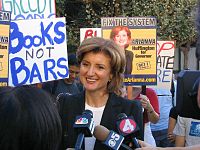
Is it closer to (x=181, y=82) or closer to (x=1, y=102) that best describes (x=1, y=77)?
(x=181, y=82)

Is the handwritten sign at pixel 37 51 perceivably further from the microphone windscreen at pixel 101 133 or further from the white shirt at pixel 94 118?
the microphone windscreen at pixel 101 133

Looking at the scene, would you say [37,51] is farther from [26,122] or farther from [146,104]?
[26,122]

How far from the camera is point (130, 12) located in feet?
50.7

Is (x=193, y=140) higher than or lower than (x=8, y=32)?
lower

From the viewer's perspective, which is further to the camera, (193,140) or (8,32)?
(8,32)

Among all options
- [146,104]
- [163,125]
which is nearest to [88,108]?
[146,104]

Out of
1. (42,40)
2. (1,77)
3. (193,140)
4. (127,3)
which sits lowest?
(193,140)

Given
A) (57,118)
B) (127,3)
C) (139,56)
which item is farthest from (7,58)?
(127,3)

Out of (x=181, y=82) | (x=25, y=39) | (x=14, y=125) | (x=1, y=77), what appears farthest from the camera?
(x=25, y=39)

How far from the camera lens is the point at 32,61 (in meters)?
4.33

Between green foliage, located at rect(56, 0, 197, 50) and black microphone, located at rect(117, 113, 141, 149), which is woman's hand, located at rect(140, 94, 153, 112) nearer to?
black microphone, located at rect(117, 113, 141, 149)

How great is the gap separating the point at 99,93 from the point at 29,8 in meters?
2.18

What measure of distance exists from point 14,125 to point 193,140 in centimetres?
236

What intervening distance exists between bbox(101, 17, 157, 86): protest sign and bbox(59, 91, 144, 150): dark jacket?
1.91 meters
